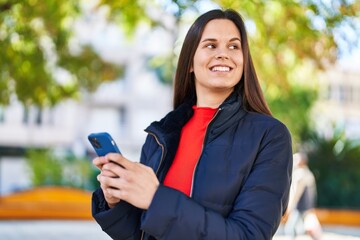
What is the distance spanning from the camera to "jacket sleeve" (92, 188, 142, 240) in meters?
2.23

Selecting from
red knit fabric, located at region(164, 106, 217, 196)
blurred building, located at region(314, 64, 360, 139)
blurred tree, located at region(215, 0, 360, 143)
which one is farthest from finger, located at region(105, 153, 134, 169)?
blurred building, located at region(314, 64, 360, 139)

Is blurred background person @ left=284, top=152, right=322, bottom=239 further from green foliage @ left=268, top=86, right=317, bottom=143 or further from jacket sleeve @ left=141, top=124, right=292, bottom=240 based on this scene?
jacket sleeve @ left=141, top=124, right=292, bottom=240

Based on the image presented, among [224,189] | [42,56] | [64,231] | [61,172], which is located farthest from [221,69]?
[61,172]

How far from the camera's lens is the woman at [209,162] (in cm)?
185

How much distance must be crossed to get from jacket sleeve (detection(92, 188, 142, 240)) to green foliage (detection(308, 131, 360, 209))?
20.2 metres

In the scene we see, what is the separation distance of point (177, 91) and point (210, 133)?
1.46 feet

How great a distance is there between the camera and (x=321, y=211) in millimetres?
20938

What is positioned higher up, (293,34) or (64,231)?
(293,34)

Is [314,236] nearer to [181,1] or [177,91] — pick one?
[181,1]

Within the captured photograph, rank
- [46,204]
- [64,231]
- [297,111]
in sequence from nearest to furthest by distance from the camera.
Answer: [64,231]
[46,204]
[297,111]

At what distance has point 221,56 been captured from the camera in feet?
7.38

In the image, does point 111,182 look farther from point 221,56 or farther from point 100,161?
point 221,56

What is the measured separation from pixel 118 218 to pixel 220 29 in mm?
673

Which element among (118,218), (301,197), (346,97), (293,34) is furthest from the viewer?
(346,97)
